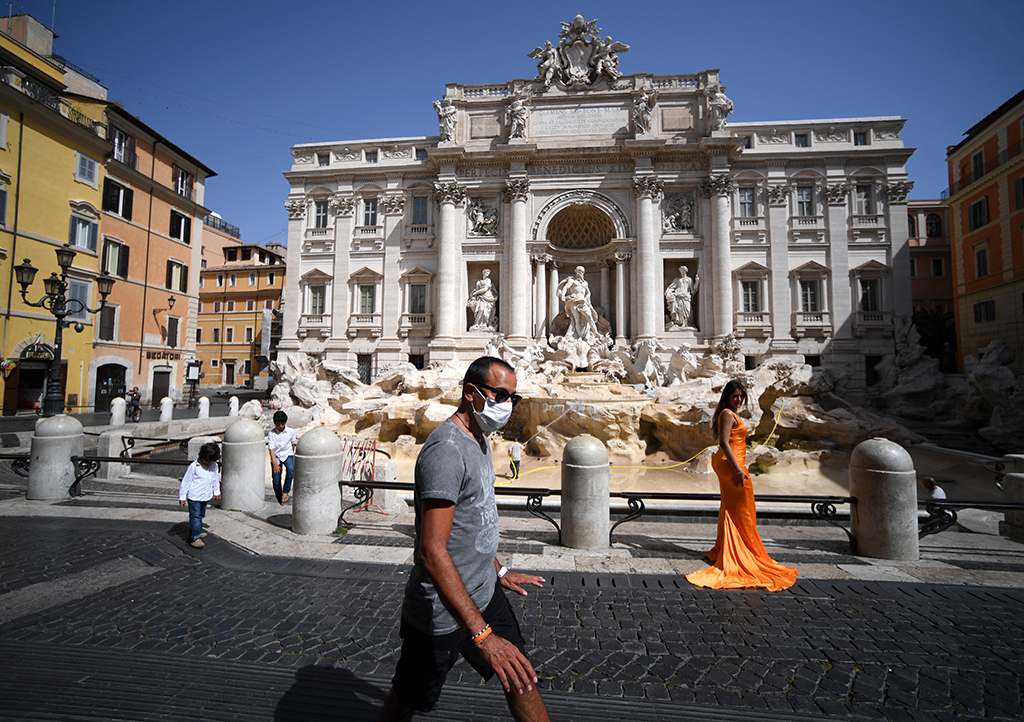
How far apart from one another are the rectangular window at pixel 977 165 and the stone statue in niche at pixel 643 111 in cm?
1745

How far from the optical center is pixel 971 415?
1744cm

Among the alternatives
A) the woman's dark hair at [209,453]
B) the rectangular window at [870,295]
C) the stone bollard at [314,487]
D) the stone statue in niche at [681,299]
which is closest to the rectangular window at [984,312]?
the rectangular window at [870,295]

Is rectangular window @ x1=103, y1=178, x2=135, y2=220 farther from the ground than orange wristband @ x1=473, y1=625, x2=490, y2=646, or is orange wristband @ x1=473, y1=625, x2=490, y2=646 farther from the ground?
rectangular window @ x1=103, y1=178, x2=135, y2=220

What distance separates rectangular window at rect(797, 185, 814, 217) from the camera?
2350 cm

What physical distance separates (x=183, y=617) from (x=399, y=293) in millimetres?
22508

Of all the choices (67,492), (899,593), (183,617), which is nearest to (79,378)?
(67,492)

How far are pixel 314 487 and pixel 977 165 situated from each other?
34.8 m

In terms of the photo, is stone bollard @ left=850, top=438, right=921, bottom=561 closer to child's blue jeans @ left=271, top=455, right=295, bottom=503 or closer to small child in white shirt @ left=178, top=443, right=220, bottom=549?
small child in white shirt @ left=178, top=443, right=220, bottom=549

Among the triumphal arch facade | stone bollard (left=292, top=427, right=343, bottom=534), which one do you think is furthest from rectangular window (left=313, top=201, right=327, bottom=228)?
stone bollard (left=292, top=427, right=343, bottom=534)

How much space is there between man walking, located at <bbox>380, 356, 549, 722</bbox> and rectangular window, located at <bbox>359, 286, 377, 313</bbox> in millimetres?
24800

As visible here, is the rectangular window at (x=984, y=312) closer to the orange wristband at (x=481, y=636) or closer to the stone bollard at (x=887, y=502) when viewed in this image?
the stone bollard at (x=887, y=502)

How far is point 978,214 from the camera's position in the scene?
24234mm

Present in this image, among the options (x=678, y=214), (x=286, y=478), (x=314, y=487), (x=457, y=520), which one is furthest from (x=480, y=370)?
(x=678, y=214)

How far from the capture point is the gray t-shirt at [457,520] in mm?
1969
